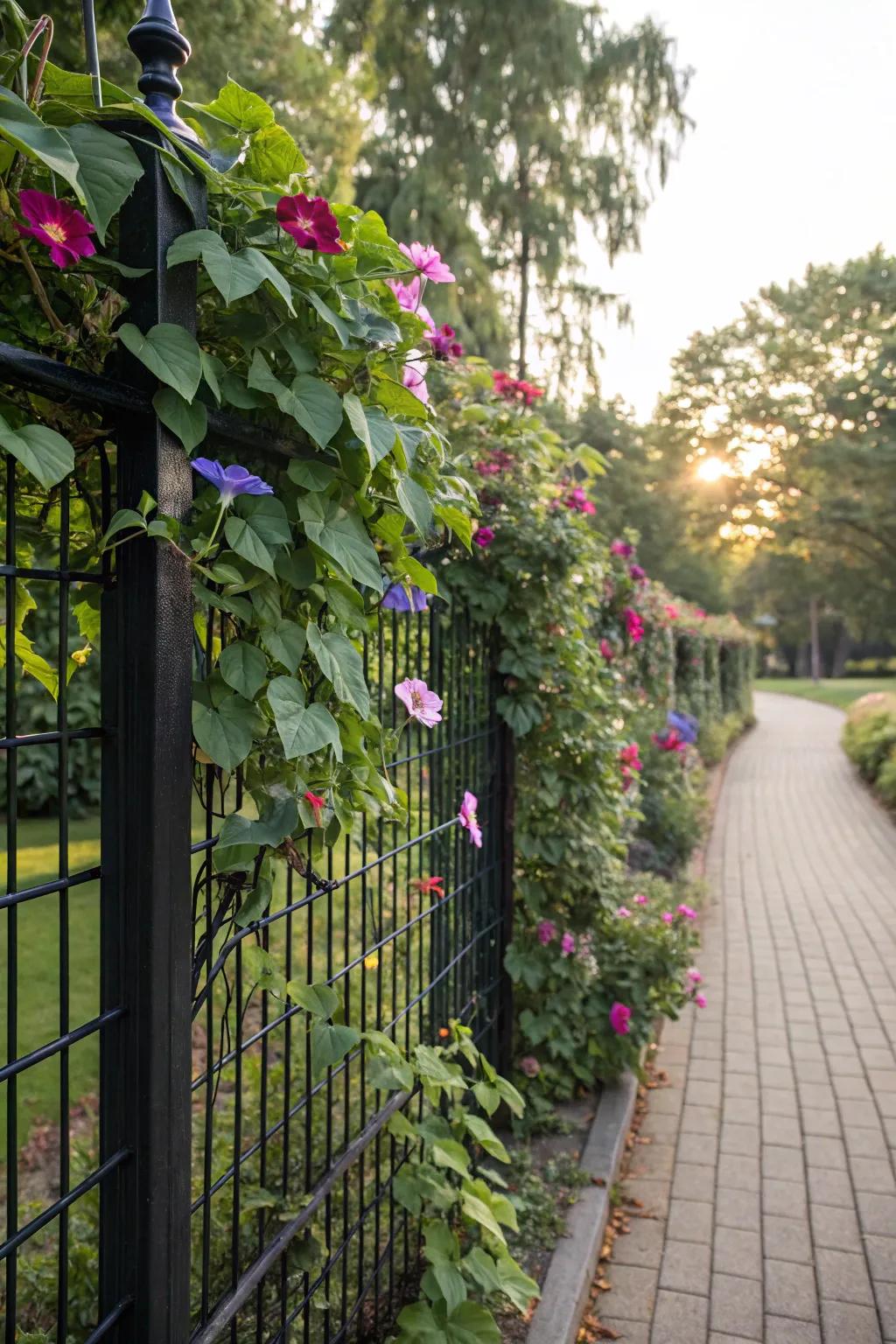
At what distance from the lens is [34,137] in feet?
3.03

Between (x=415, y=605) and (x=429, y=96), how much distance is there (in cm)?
1159

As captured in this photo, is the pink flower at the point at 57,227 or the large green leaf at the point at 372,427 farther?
the large green leaf at the point at 372,427

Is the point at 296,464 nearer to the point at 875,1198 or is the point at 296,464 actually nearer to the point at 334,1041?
the point at 334,1041

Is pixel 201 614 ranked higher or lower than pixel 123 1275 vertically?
higher

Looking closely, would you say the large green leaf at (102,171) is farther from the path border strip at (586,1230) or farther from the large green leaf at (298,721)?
the path border strip at (586,1230)

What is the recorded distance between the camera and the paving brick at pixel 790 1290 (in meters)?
2.62

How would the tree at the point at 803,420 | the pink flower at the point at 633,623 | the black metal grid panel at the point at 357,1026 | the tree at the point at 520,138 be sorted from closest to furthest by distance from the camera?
the black metal grid panel at the point at 357,1026 → the pink flower at the point at 633,623 → the tree at the point at 520,138 → the tree at the point at 803,420

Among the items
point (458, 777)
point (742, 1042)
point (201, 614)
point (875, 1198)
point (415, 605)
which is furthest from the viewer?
point (742, 1042)

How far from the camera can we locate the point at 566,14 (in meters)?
10.5

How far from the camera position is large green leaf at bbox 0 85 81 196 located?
0.90m

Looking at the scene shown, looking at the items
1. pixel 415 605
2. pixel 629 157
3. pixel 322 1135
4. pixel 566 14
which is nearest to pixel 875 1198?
pixel 322 1135

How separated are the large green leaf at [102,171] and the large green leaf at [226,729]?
24.2 inches

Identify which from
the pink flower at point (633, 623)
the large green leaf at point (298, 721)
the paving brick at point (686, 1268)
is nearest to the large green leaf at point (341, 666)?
the large green leaf at point (298, 721)

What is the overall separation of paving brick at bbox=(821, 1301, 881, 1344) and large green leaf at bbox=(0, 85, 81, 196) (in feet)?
10.3
